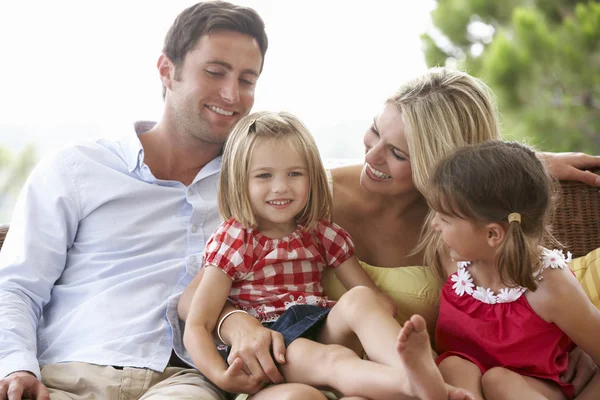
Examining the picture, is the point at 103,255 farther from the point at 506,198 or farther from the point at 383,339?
the point at 506,198

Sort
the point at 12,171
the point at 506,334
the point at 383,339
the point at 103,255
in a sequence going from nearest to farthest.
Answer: the point at 383,339 → the point at 506,334 → the point at 103,255 → the point at 12,171

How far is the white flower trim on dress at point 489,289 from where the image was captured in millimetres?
1746

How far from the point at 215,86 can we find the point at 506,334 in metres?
1.18

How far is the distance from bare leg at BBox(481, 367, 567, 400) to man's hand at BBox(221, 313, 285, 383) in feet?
1.64

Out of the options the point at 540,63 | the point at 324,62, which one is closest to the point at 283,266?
the point at 324,62

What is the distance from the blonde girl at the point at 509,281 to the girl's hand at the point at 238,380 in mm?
462

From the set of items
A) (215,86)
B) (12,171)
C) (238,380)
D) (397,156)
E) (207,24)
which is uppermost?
(207,24)

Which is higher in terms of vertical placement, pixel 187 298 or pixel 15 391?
pixel 187 298

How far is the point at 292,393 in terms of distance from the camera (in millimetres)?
1579

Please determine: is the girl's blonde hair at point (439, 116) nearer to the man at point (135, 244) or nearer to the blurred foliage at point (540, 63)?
the man at point (135, 244)

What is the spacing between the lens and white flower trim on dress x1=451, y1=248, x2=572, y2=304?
68.7 inches

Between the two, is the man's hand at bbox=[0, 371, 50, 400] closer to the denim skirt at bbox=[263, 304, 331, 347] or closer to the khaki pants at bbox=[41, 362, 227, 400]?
the khaki pants at bbox=[41, 362, 227, 400]

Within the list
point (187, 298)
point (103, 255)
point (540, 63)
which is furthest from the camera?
point (540, 63)

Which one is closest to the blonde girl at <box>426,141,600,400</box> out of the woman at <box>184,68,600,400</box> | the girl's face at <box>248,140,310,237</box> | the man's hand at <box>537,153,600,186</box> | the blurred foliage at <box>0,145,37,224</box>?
the woman at <box>184,68,600,400</box>
